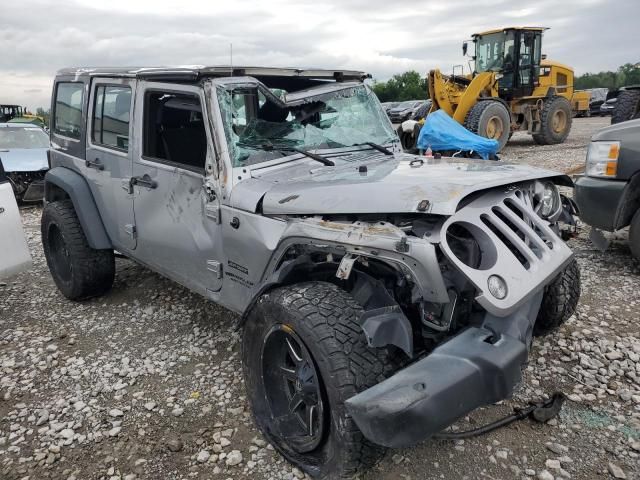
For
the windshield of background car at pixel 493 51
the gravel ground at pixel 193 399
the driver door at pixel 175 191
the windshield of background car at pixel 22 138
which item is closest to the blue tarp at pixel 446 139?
the gravel ground at pixel 193 399

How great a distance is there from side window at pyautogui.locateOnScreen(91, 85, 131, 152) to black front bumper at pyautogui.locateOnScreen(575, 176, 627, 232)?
388 centimetres

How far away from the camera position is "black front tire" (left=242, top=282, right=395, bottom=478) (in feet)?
7.34

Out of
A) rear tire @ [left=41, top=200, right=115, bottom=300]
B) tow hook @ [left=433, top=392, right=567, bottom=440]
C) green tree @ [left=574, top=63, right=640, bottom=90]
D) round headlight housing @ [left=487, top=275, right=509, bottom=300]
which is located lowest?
tow hook @ [left=433, top=392, right=567, bottom=440]

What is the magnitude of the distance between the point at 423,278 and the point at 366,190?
0.61 metres

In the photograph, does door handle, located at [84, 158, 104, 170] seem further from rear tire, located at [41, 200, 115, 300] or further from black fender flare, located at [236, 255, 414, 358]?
black fender flare, located at [236, 255, 414, 358]

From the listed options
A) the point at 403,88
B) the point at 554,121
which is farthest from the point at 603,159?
the point at 403,88

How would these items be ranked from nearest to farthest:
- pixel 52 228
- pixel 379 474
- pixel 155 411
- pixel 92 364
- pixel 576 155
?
pixel 379 474, pixel 155 411, pixel 92 364, pixel 52 228, pixel 576 155

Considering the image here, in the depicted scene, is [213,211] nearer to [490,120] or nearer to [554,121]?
[490,120]

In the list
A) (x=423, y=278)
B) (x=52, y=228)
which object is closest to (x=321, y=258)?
(x=423, y=278)

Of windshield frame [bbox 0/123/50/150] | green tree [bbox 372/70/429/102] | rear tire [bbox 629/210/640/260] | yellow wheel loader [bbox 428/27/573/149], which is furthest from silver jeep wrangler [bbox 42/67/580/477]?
green tree [bbox 372/70/429/102]

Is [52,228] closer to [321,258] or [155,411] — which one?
[155,411]

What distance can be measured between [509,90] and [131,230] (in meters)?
12.1

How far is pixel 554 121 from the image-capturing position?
14.5 metres

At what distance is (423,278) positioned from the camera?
2172mm
